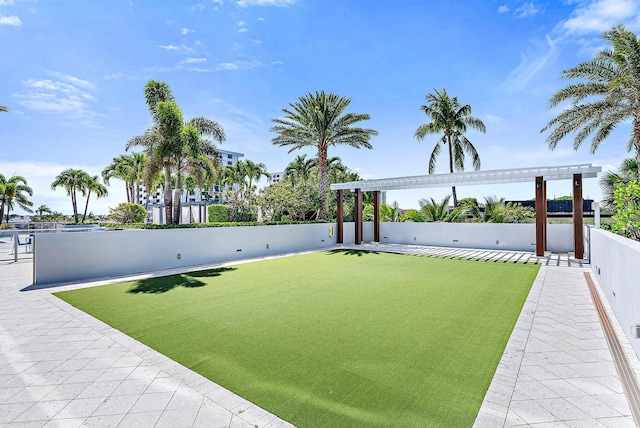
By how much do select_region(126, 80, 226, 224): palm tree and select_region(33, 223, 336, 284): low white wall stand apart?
16.0 feet

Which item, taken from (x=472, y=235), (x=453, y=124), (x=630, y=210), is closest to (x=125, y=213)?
(x=472, y=235)

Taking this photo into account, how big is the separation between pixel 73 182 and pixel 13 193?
24.1 ft

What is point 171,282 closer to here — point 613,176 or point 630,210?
point 630,210

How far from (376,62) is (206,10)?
834 centimetres

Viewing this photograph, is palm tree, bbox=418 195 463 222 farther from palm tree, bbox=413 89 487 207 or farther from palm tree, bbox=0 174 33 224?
palm tree, bbox=0 174 33 224

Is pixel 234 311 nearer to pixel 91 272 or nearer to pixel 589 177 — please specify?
pixel 91 272

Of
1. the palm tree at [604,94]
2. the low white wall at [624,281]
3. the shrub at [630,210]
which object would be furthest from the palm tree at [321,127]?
the low white wall at [624,281]

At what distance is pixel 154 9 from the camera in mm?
11273

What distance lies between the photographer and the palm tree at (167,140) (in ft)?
45.3

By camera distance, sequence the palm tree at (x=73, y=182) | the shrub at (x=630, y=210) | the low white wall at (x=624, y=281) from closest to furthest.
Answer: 1. the low white wall at (x=624, y=281)
2. the shrub at (x=630, y=210)
3. the palm tree at (x=73, y=182)

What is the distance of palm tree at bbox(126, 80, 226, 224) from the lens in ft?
45.3

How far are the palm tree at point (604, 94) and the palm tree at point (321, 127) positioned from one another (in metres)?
9.83

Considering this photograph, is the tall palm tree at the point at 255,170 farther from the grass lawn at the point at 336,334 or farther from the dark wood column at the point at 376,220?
the grass lawn at the point at 336,334

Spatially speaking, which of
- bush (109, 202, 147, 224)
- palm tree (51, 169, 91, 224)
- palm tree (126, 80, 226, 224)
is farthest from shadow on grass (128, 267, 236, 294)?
palm tree (51, 169, 91, 224)
